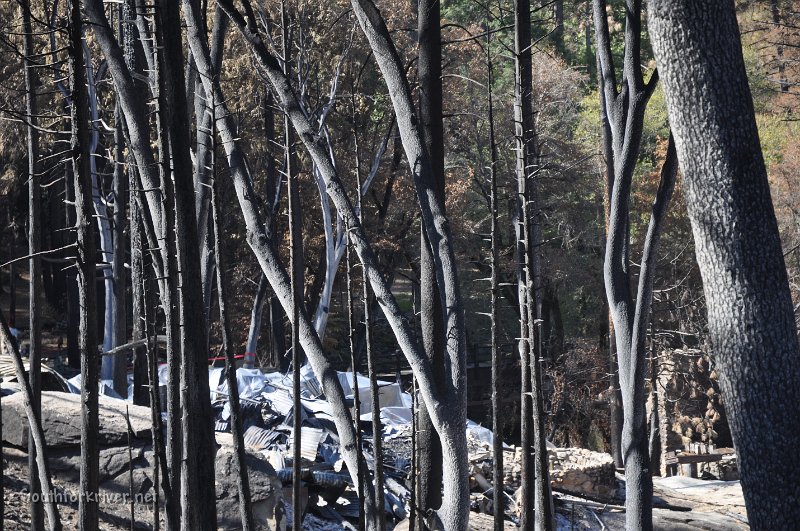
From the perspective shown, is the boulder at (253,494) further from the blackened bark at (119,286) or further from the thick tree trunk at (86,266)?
the blackened bark at (119,286)

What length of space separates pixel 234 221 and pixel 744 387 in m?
24.1

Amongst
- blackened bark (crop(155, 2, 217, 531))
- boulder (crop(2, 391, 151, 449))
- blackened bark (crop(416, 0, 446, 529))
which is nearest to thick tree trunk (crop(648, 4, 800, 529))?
blackened bark (crop(416, 0, 446, 529))

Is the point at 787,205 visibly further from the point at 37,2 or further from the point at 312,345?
the point at 312,345

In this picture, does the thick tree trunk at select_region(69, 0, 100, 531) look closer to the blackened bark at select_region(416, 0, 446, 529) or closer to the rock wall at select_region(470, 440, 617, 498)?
the blackened bark at select_region(416, 0, 446, 529)

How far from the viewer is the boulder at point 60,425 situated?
11.7 m

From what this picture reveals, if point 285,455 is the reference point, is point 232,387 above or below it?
above

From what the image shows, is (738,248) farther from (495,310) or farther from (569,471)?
(569,471)

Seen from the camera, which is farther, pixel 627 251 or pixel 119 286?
pixel 119 286

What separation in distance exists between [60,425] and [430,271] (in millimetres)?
6312

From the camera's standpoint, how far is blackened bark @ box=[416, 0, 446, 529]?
7648 millimetres

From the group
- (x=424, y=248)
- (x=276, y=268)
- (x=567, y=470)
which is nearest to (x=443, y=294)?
(x=424, y=248)

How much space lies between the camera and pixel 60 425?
11703mm

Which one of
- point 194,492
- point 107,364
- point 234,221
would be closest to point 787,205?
point 234,221

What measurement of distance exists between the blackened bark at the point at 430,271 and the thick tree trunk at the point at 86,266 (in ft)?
9.82
